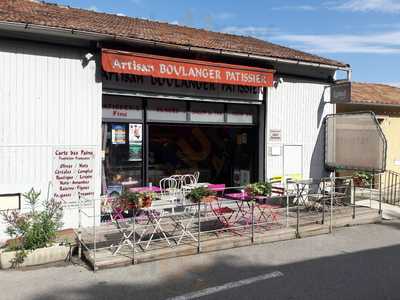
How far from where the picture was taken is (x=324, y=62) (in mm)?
12008

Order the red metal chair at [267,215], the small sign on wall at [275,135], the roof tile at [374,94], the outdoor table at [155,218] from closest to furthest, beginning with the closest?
the outdoor table at [155,218] → the red metal chair at [267,215] → the small sign on wall at [275,135] → the roof tile at [374,94]

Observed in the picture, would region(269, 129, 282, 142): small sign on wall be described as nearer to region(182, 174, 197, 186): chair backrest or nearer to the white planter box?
region(182, 174, 197, 186): chair backrest

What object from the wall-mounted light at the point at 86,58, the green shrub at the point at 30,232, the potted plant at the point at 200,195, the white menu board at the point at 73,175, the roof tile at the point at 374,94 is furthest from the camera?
the roof tile at the point at 374,94

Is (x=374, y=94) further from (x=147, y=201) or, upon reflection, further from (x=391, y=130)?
(x=147, y=201)

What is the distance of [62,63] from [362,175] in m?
10.5

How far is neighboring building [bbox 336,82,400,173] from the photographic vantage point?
15277 mm

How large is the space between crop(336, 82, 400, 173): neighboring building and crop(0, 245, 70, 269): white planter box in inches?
433

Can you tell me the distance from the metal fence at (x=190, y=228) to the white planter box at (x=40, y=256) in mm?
343

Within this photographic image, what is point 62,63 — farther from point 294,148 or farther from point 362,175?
point 362,175

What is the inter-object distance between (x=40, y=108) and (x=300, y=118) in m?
6.94

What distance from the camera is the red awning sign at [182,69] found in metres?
8.80

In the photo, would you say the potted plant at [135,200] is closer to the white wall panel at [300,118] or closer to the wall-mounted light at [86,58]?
the wall-mounted light at [86,58]

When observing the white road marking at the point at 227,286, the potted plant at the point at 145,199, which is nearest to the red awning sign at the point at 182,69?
the potted plant at the point at 145,199

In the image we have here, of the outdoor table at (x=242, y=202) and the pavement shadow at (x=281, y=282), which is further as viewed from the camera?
the outdoor table at (x=242, y=202)
